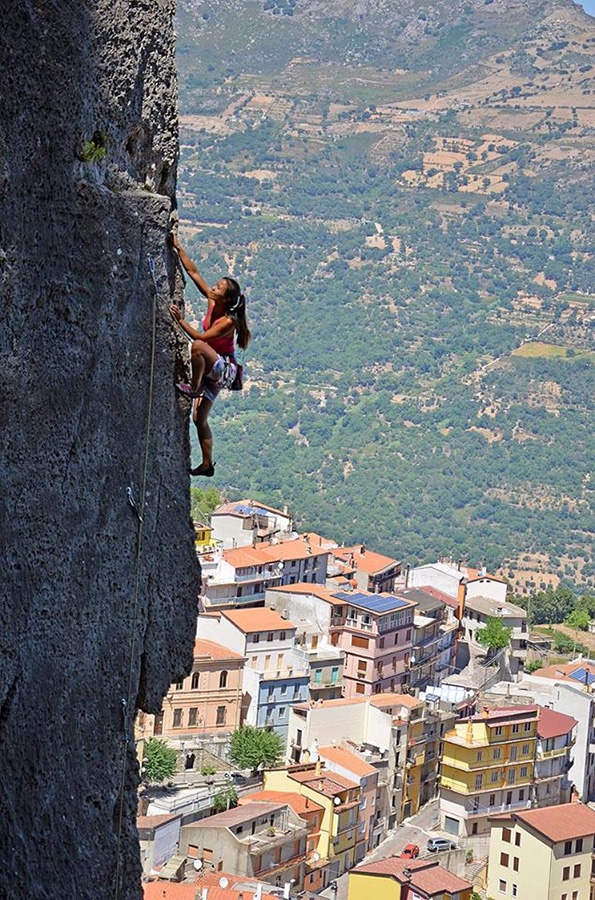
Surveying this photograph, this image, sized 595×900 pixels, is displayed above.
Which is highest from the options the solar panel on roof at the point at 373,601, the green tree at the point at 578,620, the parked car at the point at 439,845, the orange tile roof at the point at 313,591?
the orange tile roof at the point at 313,591

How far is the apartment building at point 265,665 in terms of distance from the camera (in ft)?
172

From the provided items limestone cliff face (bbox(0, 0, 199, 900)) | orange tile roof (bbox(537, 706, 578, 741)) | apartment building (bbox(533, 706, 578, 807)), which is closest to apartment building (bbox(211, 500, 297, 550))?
orange tile roof (bbox(537, 706, 578, 741))

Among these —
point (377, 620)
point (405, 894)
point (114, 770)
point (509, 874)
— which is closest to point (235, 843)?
point (405, 894)

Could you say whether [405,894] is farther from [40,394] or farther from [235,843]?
[40,394]

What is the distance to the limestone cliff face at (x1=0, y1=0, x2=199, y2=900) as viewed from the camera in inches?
207

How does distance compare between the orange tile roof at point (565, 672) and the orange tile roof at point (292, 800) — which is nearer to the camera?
the orange tile roof at point (292, 800)

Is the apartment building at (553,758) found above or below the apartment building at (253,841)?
below

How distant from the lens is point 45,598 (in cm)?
545

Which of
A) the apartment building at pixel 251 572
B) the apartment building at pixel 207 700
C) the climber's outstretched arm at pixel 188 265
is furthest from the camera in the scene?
the apartment building at pixel 251 572

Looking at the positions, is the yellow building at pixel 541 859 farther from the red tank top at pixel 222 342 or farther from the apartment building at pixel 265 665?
the red tank top at pixel 222 342

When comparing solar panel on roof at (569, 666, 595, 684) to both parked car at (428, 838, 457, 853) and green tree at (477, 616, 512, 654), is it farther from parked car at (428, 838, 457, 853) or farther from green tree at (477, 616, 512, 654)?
parked car at (428, 838, 457, 853)

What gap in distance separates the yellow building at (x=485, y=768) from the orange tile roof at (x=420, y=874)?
38.2 feet

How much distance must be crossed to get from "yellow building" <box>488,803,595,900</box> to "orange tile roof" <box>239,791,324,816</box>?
14.7ft

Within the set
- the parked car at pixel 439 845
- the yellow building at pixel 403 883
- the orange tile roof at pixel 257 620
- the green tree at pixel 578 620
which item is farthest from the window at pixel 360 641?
the green tree at pixel 578 620
